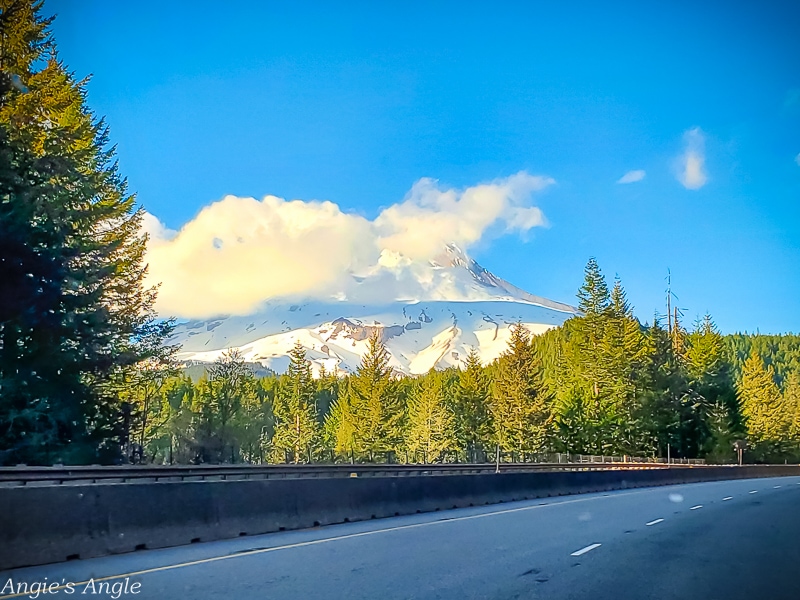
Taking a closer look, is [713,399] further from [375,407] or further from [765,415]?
[375,407]

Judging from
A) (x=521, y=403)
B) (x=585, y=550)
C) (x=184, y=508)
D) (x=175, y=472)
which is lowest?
(x=585, y=550)

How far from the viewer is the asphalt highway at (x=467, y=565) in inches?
359

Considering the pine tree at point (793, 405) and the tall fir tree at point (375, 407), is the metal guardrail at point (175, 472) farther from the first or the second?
the pine tree at point (793, 405)

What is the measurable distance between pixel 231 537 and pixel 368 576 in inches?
199

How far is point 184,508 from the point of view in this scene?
44.4 ft

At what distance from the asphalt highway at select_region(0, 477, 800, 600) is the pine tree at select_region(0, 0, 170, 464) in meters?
17.4

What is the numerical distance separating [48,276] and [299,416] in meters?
77.1

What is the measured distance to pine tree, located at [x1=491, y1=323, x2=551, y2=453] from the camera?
3775 inches

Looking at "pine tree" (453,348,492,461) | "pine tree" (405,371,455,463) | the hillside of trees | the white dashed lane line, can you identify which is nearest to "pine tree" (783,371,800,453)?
the hillside of trees

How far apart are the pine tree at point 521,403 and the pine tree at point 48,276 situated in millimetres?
66031

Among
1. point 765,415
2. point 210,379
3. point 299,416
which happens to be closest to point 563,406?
point 299,416


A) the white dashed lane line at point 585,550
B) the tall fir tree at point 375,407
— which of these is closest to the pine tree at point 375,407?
the tall fir tree at point 375,407

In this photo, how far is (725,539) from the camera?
15.2m

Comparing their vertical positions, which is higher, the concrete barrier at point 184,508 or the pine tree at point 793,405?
the pine tree at point 793,405
